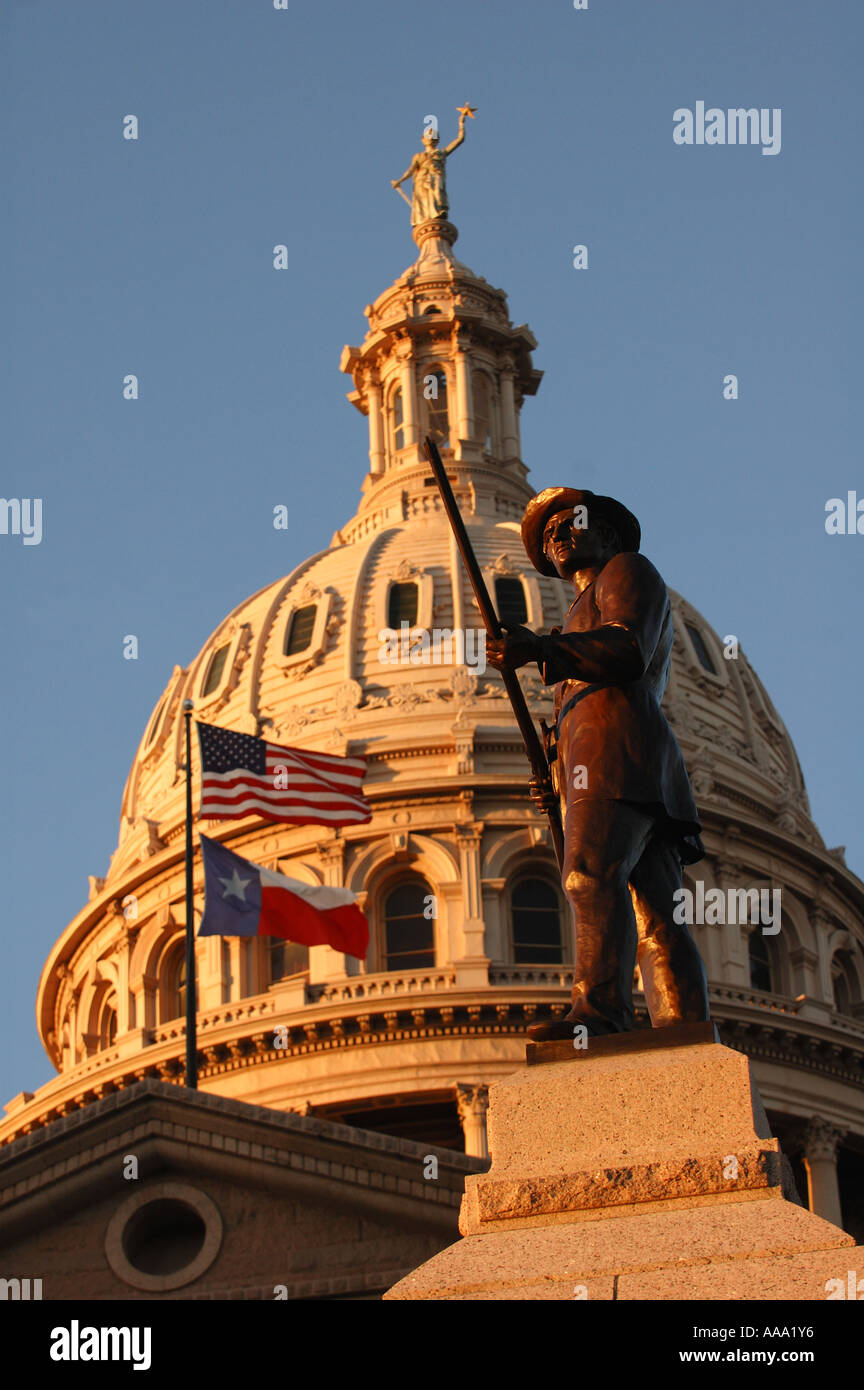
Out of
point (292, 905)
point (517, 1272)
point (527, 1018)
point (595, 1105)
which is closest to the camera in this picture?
point (517, 1272)

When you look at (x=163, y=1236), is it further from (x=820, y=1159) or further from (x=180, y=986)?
(x=180, y=986)

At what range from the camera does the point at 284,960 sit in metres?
51.5

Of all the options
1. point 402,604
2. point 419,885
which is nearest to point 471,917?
point 419,885

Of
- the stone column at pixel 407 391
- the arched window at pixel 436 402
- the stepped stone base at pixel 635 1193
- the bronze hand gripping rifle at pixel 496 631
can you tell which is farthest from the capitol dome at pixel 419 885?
the stepped stone base at pixel 635 1193

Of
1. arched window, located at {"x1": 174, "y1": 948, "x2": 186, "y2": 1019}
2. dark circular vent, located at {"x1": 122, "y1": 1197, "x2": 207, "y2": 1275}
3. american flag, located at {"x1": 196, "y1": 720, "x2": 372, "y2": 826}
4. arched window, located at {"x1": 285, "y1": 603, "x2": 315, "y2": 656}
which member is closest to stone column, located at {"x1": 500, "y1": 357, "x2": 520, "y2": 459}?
arched window, located at {"x1": 285, "y1": 603, "x2": 315, "y2": 656}

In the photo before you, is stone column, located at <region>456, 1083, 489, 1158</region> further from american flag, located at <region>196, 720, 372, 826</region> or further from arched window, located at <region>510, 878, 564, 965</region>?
american flag, located at <region>196, 720, 372, 826</region>

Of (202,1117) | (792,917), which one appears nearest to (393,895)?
(792,917)

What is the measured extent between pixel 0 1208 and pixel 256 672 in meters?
35.2

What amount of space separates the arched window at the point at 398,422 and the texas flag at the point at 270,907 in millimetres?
29518

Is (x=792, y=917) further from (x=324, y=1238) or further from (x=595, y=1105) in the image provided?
(x=595, y=1105)

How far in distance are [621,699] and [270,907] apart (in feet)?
101

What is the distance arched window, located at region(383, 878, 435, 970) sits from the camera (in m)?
50.3

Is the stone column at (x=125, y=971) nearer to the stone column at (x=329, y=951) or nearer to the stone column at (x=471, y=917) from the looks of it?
the stone column at (x=329, y=951)
